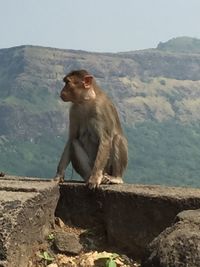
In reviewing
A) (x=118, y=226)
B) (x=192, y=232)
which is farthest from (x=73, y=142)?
(x=192, y=232)

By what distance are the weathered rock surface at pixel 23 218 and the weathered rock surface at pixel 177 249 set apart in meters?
1.46

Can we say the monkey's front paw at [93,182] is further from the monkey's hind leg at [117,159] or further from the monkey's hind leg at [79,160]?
the monkey's hind leg at [117,159]

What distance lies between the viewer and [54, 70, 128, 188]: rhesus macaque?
8156 millimetres

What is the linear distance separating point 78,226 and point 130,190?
2.60 feet

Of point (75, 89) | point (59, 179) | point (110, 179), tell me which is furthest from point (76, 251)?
point (75, 89)

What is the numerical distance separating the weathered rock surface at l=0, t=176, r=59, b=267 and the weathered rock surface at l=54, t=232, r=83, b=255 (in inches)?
6.3

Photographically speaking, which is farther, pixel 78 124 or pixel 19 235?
pixel 78 124

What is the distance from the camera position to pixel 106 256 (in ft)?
17.4

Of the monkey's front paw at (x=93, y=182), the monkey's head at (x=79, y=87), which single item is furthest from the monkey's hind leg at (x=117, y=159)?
the monkey's front paw at (x=93, y=182)

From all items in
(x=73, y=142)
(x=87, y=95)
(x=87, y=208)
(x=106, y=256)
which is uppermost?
(x=87, y=95)

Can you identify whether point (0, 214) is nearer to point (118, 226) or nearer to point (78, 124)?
point (118, 226)

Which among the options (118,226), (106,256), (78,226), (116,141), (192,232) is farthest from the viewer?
(116,141)

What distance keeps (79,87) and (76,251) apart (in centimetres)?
351

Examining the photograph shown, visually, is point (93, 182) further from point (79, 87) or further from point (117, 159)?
point (79, 87)
